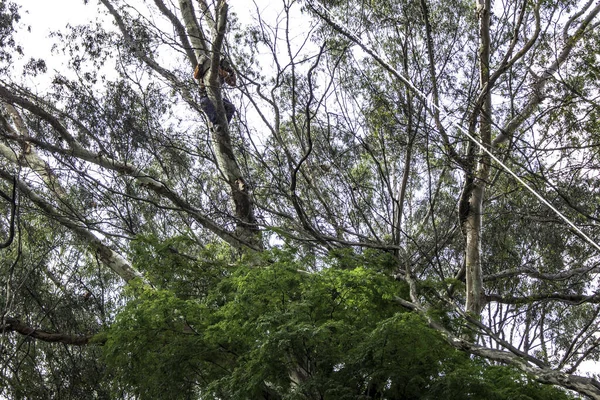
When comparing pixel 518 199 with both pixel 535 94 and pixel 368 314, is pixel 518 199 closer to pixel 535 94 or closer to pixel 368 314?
pixel 535 94

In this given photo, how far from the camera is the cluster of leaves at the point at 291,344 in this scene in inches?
195

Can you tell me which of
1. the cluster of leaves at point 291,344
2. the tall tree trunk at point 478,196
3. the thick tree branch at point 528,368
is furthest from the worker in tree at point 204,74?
the thick tree branch at point 528,368

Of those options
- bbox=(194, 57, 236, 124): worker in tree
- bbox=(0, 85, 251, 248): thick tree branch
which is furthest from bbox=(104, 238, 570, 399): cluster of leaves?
bbox=(194, 57, 236, 124): worker in tree

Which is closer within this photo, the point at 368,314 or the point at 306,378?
the point at 306,378

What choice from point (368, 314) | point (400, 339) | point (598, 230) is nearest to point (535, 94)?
point (598, 230)

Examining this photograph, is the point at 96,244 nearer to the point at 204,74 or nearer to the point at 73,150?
the point at 73,150

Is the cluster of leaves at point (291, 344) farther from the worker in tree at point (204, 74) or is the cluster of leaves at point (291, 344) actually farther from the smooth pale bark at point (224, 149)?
the worker in tree at point (204, 74)

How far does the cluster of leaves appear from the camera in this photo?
16.2 feet

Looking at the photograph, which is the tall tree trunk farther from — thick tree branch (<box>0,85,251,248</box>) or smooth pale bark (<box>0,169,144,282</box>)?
smooth pale bark (<box>0,169,144,282</box>)

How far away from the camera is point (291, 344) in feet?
16.7

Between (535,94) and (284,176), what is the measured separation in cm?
351

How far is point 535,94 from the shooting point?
7.71 metres

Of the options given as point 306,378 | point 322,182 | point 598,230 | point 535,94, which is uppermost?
point 322,182

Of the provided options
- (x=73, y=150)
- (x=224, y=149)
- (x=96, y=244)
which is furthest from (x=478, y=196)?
(x=73, y=150)
